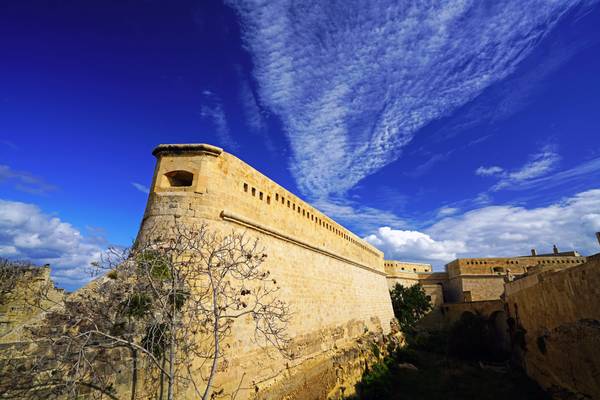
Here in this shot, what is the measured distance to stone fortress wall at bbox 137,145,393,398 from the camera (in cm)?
717

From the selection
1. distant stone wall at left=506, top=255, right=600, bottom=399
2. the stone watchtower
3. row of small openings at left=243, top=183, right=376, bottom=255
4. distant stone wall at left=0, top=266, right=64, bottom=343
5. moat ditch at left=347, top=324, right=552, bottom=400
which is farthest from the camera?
moat ditch at left=347, top=324, right=552, bottom=400

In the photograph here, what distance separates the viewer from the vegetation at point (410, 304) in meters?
26.5

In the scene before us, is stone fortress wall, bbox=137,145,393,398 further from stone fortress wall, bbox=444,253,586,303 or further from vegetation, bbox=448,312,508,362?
stone fortress wall, bbox=444,253,586,303

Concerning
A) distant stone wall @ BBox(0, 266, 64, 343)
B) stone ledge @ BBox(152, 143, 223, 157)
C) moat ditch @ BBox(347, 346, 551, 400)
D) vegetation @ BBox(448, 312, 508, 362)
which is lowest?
moat ditch @ BBox(347, 346, 551, 400)

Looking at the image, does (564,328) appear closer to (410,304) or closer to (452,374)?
(452,374)

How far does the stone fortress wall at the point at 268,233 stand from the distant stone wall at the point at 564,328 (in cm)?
731

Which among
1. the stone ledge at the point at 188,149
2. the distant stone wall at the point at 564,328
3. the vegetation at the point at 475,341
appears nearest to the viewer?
the distant stone wall at the point at 564,328

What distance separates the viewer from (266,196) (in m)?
9.59

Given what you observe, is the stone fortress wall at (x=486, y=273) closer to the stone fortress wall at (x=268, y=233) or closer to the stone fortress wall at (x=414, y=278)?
the stone fortress wall at (x=414, y=278)

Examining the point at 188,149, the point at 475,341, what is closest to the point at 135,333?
the point at 188,149

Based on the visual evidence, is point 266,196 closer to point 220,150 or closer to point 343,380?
point 220,150

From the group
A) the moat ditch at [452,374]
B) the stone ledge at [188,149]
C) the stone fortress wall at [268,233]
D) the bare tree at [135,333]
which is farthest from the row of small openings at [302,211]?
the moat ditch at [452,374]

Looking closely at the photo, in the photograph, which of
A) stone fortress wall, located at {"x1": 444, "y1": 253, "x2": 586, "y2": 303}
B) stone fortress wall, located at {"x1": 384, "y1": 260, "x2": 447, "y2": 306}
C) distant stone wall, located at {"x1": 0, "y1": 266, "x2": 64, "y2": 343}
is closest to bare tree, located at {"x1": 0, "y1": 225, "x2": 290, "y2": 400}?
distant stone wall, located at {"x1": 0, "y1": 266, "x2": 64, "y2": 343}

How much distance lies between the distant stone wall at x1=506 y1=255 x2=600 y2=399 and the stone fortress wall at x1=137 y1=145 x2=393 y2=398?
7.31 meters
